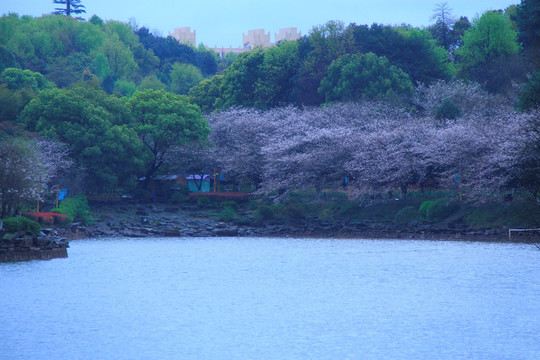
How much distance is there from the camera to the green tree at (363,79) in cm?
6675

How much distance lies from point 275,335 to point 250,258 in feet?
58.3

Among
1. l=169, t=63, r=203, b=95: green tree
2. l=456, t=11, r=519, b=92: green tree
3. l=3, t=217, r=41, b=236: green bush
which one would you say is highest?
l=169, t=63, r=203, b=95: green tree

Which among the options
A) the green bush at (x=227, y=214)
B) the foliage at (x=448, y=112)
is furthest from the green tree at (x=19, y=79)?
the foliage at (x=448, y=112)

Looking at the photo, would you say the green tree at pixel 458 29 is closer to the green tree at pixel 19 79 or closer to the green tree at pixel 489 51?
the green tree at pixel 489 51

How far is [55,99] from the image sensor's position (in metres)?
55.2

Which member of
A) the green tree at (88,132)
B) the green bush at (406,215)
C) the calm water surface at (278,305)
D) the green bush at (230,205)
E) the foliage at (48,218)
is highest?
the green tree at (88,132)

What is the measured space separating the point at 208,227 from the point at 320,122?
1457cm

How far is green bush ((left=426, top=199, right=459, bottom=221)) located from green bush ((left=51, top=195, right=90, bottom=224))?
23941 mm

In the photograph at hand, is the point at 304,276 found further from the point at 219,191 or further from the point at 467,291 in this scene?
the point at 219,191

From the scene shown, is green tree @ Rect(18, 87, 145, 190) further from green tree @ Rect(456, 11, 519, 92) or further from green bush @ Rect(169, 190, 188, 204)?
green tree @ Rect(456, 11, 519, 92)

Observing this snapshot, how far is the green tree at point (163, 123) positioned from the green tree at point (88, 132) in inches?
106

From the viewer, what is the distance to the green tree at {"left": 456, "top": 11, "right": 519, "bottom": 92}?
6593cm

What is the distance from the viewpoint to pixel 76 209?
2007 inches

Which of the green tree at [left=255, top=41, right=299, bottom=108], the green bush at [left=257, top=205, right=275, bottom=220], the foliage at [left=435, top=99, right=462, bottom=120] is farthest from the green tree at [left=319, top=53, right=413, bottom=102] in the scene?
the green bush at [left=257, top=205, right=275, bottom=220]
